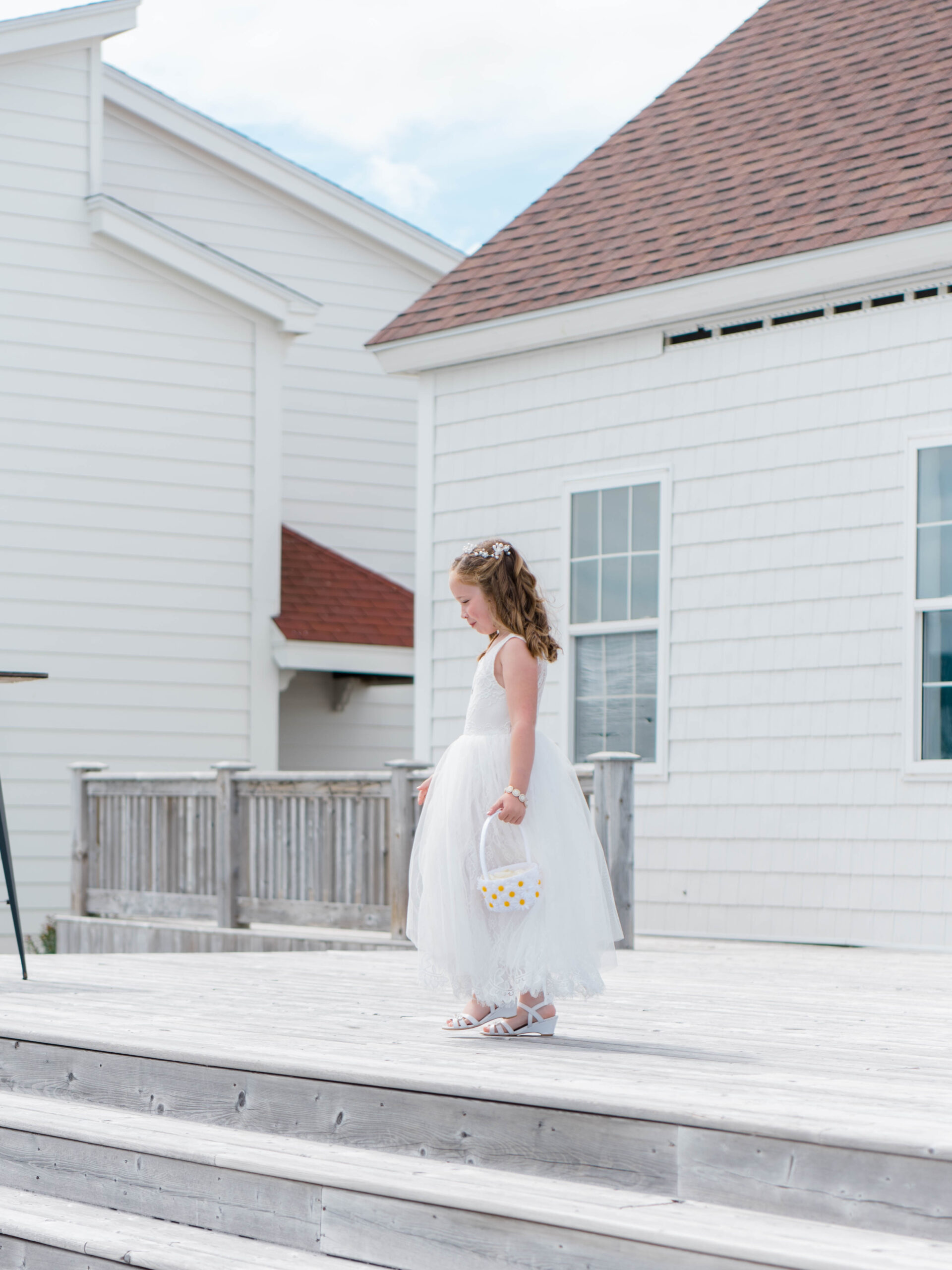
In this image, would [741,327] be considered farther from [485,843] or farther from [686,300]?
[485,843]

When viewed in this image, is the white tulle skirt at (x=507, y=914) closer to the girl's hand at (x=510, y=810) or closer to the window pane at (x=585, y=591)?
the girl's hand at (x=510, y=810)

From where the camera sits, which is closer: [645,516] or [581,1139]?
[581,1139]

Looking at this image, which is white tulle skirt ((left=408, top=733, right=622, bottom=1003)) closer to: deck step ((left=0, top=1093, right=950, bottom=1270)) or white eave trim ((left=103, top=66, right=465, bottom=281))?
deck step ((left=0, top=1093, right=950, bottom=1270))

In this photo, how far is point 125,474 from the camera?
13.3m

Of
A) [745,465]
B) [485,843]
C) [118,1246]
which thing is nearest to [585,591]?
[745,465]

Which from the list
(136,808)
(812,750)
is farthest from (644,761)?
(136,808)

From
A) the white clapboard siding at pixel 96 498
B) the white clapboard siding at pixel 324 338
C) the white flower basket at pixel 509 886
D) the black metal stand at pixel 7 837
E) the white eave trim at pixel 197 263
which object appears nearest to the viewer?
the white flower basket at pixel 509 886

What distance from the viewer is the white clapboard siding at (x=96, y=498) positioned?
42.0 feet

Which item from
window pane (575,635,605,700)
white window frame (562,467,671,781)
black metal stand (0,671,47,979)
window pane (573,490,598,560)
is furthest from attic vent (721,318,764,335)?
black metal stand (0,671,47,979)

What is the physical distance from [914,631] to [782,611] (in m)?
0.87

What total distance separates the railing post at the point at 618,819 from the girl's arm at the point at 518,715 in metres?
3.77

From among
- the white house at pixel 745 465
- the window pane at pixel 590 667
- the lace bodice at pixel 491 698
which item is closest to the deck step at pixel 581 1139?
the lace bodice at pixel 491 698

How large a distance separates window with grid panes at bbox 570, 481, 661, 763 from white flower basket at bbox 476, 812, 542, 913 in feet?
17.9

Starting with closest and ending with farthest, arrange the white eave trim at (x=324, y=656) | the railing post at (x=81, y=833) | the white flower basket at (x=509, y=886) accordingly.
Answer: the white flower basket at (x=509, y=886) < the railing post at (x=81, y=833) < the white eave trim at (x=324, y=656)
